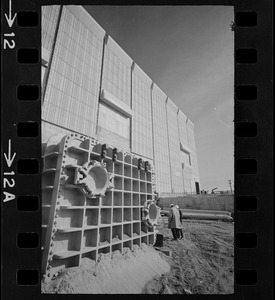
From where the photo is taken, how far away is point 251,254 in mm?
3135

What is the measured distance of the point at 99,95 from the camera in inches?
829

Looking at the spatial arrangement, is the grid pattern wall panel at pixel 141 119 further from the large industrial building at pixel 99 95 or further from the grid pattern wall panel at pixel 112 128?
the grid pattern wall panel at pixel 112 128

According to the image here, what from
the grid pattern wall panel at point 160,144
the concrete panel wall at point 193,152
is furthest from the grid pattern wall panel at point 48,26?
the concrete panel wall at point 193,152

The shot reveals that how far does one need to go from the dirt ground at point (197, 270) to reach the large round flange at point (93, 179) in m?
2.68

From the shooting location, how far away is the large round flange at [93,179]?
498 centimetres

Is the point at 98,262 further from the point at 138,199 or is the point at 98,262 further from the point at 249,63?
the point at 249,63

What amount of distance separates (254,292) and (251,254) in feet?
2.09

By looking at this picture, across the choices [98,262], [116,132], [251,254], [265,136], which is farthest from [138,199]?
[116,132]

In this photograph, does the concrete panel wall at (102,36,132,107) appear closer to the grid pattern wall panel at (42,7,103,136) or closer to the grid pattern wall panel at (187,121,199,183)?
the grid pattern wall panel at (42,7,103,136)

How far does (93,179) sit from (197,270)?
4.37 m

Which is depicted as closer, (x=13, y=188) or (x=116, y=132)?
(x=13, y=188)

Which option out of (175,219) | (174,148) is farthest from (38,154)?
(174,148)

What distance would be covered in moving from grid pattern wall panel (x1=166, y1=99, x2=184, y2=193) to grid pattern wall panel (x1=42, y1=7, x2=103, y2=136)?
18584mm

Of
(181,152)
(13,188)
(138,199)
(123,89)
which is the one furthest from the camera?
(181,152)
